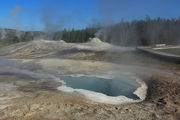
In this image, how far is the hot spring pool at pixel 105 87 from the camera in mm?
14553

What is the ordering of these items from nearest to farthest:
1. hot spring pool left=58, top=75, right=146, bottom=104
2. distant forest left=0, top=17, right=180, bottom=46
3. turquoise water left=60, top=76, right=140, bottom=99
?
hot spring pool left=58, top=75, right=146, bottom=104 < turquoise water left=60, top=76, right=140, bottom=99 < distant forest left=0, top=17, right=180, bottom=46

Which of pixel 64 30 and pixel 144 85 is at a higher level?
pixel 64 30

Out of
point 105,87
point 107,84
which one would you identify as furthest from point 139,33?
point 105,87

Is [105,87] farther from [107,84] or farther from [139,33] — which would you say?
[139,33]

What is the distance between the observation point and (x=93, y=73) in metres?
23.8

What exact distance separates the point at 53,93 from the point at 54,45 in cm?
3943

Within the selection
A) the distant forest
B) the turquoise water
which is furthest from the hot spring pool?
the distant forest

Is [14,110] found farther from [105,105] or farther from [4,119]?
[105,105]

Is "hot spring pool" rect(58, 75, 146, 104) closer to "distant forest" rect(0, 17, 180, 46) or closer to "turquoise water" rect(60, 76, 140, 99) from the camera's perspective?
"turquoise water" rect(60, 76, 140, 99)

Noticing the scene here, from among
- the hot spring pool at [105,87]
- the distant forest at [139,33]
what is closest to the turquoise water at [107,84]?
the hot spring pool at [105,87]

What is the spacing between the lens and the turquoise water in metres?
17.0

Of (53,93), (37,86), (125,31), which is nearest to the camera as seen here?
(53,93)

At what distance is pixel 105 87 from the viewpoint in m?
18.5

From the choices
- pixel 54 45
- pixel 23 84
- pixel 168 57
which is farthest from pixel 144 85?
pixel 54 45
